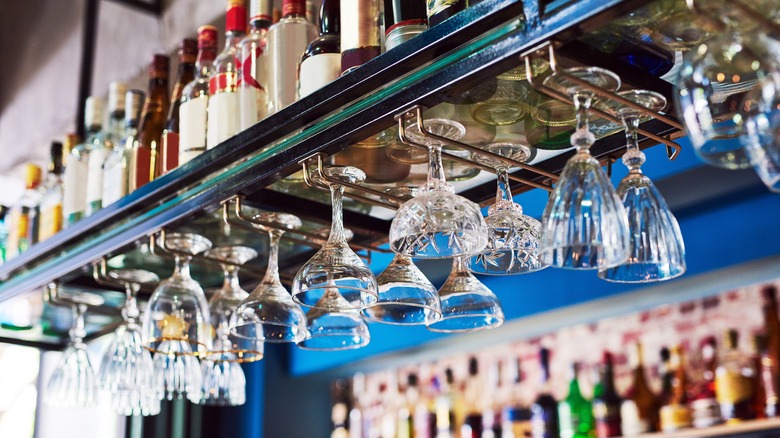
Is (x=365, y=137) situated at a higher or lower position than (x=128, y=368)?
higher

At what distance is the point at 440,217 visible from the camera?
1020mm

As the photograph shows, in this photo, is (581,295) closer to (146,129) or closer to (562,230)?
(146,129)

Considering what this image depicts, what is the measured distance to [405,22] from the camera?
44.9 inches

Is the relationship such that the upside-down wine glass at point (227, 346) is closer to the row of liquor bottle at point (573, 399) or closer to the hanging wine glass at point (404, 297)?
the hanging wine glass at point (404, 297)

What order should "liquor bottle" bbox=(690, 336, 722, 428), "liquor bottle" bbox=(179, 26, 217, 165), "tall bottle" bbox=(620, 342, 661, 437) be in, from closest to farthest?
"liquor bottle" bbox=(179, 26, 217, 165) < "liquor bottle" bbox=(690, 336, 722, 428) < "tall bottle" bbox=(620, 342, 661, 437)

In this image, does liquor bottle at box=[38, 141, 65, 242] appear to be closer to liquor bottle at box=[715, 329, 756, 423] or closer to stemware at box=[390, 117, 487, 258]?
stemware at box=[390, 117, 487, 258]

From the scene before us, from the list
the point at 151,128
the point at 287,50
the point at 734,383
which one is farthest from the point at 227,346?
the point at 734,383

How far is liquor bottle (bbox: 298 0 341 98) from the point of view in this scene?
4.04ft

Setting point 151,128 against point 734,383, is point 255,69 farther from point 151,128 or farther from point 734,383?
point 734,383

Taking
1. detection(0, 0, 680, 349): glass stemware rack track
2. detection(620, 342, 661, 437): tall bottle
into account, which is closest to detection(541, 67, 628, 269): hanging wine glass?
detection(0, 0, 680, 349): glass stemware rack track

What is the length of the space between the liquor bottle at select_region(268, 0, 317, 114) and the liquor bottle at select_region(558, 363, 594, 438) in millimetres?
2078

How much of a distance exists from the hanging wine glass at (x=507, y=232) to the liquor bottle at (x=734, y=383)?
1700mm

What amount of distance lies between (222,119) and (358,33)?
317 millimetres

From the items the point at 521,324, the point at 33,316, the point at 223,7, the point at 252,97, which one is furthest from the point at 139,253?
the point at 521,324
